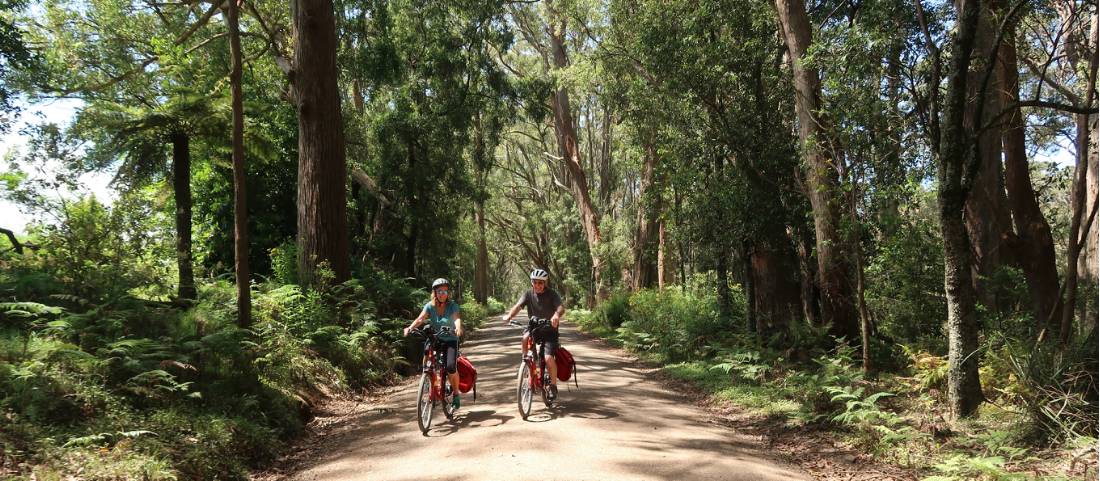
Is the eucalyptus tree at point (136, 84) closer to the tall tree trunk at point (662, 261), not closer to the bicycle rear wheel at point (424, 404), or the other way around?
the bicycle rear wheel at point (424, 404)

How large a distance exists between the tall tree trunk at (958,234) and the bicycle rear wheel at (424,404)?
5491mm

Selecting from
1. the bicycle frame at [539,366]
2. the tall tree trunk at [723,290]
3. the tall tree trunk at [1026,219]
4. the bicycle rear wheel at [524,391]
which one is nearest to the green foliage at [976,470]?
the bicycle rear wheel at [524,391]

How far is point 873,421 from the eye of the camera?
21.0 ft

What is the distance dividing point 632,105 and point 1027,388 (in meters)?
12.0

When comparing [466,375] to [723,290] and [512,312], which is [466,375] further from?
[723,290]

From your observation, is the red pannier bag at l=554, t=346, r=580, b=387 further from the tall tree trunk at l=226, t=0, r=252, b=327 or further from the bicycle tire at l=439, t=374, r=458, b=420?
the tall tree trunk at l=226, t=0, r=252, b=327

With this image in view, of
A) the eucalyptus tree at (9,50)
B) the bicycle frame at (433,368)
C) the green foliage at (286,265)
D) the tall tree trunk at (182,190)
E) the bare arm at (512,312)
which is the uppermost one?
the eucalyptus tree at (9,50)

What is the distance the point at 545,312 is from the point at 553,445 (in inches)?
91.0

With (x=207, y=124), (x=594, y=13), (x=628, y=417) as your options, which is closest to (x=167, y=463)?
(x=628, y=417)

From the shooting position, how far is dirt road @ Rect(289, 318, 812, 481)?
5.19 m

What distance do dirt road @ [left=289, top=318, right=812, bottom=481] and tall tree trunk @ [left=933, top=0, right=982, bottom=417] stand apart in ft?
6.98

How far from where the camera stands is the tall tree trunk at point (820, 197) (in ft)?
32.4

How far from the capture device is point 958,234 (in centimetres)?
636

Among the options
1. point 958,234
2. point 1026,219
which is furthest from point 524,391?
point 1026,219
